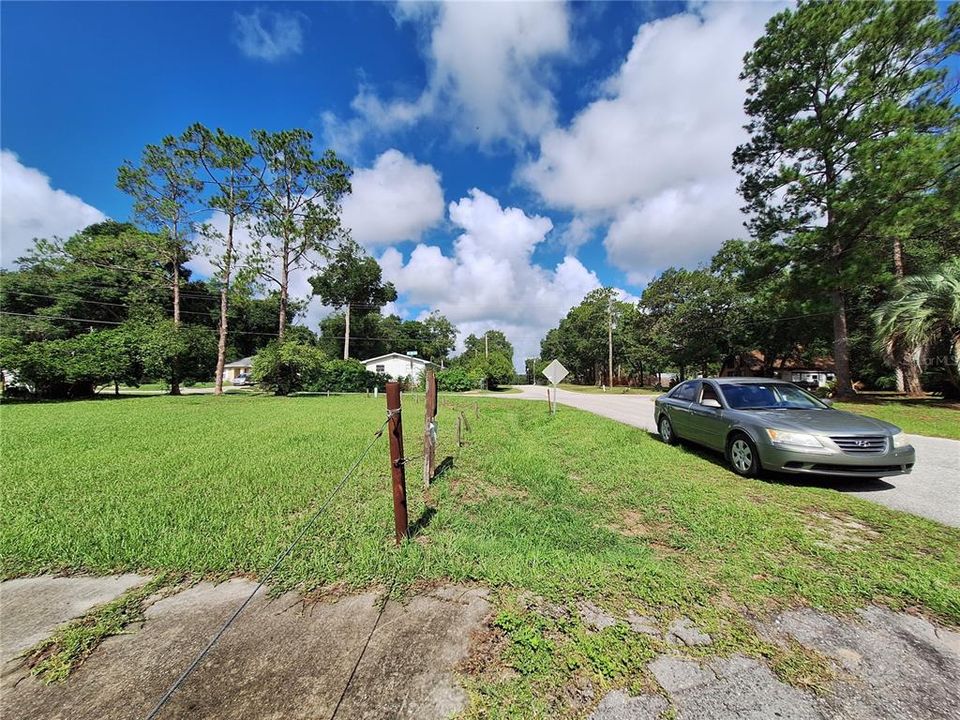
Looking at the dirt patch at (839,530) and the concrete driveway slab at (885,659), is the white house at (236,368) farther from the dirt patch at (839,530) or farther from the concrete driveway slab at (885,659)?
the concrete driveway slab at (885,659)

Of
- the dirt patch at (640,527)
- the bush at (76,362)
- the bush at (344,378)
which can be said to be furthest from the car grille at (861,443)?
the bush at (76,362)

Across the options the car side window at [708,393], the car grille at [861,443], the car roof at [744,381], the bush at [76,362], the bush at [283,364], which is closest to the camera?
the car grille at [861,443]

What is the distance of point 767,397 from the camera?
570cm

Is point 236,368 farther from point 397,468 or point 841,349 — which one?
point 841,349

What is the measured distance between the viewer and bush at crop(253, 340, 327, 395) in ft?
77.0

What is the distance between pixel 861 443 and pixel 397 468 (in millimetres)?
5439

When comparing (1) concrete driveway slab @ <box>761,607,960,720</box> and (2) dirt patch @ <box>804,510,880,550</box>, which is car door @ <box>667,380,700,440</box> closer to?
(2) dirt patch @ <box>804,510,880,550</box>

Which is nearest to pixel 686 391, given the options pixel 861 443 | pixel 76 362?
pixel 861 443

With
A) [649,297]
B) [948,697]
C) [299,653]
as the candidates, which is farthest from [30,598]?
[649,297]

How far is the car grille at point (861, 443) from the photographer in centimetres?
434

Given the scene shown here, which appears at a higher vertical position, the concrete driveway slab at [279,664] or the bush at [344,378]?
the bush at [344,378]

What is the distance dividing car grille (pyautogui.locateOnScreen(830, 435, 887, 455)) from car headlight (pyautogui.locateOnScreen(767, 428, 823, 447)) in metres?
0.20

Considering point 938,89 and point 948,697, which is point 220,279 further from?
point 938,89

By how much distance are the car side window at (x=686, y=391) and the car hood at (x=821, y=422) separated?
152cm
